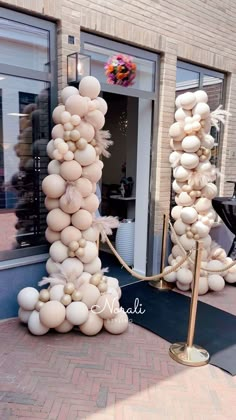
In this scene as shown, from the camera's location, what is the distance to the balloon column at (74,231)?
335cm

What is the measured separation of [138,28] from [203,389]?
4126 mm

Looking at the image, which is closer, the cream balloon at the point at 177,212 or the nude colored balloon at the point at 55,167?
the nude colored balloon at the point at 55,167

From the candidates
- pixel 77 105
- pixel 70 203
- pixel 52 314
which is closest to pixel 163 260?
pixel 70 203

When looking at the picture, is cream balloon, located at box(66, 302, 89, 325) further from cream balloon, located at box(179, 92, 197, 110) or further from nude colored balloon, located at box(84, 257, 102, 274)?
cream balloon, located at box(179, 92, 197, 110)

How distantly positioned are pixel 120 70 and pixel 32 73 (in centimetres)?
124

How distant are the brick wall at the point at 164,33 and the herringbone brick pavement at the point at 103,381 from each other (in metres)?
2.31

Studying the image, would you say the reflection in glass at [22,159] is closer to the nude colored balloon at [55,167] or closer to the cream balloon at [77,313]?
the nude colored balloon at [55,167]

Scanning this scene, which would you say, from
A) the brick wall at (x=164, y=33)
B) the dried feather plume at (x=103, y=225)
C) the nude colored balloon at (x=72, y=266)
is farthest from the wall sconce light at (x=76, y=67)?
the nude colored balloon at (x=72, y=266)

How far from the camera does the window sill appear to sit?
372 cm

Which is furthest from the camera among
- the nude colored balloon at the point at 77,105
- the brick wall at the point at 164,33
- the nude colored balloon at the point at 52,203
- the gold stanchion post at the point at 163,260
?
the gold stanchion post at the point at 163,260

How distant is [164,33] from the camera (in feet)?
15.7

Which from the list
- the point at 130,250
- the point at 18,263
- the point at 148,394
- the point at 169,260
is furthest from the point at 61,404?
the point at 130,250

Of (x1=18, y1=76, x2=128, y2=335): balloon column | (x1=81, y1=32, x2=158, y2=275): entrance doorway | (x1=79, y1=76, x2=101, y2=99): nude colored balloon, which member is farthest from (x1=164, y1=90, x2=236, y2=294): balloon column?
(x1=79, y1=76, x2=101, y2=99): nude colored balloon

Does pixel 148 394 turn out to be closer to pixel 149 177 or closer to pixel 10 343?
pixel 10 343
